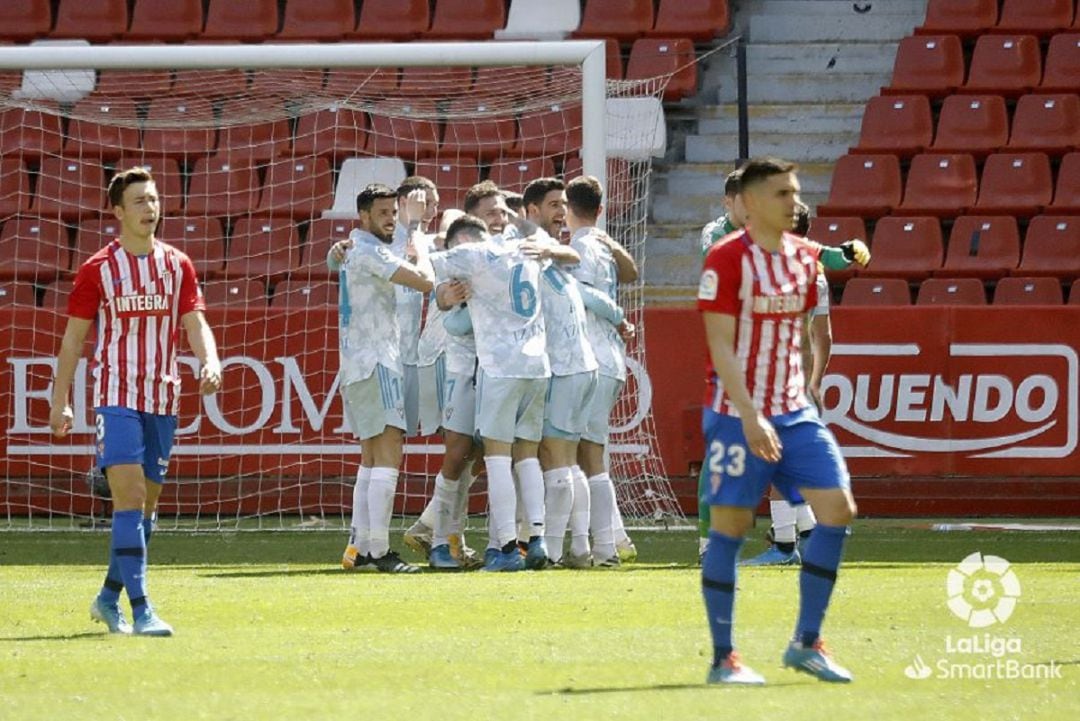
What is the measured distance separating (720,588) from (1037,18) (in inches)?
527

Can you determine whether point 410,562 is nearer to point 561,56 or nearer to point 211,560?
point 211,560

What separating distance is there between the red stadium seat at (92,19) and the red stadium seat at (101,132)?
6.76 feet

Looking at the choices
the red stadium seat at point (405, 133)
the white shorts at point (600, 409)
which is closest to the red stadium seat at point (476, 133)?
the red stadium seat at point (405, 133)

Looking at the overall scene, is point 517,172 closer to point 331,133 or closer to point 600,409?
point 331,133

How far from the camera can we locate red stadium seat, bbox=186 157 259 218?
16.7m

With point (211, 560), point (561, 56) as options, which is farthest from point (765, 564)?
point (561, 56)

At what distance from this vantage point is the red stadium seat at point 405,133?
1664 cm

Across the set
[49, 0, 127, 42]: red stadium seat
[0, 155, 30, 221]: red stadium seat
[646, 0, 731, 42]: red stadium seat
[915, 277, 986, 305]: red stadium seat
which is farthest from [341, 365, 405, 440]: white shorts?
[49, 0, 127, 42]: red stadium seat

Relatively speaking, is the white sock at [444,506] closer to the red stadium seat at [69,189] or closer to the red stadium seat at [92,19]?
the red stadium seat at [69,189]

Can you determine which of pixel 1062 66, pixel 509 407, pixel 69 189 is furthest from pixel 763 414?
pixel 1062 66

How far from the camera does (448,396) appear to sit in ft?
37.6

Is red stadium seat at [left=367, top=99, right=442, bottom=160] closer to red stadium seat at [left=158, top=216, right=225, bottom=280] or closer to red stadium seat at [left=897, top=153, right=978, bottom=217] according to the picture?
red stadium seat at [left=158, top=216, right=225, bottom=280]

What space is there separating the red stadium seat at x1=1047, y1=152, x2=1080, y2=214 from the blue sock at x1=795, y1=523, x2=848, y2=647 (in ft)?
36.0

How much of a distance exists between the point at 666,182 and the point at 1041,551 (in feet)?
23.2
